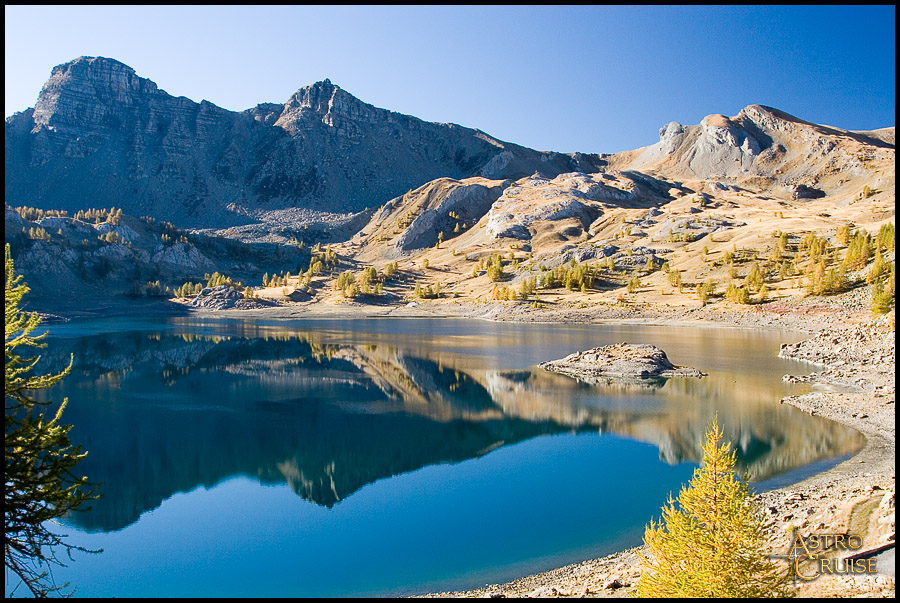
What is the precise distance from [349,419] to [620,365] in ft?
94.0

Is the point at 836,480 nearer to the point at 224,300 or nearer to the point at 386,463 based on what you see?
the point at 386,463

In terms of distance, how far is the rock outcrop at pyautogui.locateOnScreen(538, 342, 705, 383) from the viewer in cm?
5341

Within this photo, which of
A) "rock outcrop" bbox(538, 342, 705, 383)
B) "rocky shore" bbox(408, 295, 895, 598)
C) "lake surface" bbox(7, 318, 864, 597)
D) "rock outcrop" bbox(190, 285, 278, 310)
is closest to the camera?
"rocky shore" bbox(408, 295, 895, 598)

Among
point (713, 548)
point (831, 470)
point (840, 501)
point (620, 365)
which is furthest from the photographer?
point (620, 365)

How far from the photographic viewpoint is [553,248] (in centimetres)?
17688

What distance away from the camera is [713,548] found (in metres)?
11.4

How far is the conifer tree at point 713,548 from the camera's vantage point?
11.1m

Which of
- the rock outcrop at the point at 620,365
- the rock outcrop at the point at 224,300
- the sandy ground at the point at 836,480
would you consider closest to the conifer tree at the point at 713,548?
the sandy ground at the point at 836,480

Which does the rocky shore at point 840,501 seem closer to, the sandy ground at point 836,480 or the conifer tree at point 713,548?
the sandy ground at point 836,480

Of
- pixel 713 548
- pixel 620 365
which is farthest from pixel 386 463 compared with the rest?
pixel 620 365

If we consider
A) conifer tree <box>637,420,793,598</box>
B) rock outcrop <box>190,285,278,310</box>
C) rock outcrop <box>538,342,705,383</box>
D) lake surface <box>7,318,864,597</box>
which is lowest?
lake surface <box>7,318,864,597</box>

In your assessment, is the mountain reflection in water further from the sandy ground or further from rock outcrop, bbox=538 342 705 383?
the sandy ground

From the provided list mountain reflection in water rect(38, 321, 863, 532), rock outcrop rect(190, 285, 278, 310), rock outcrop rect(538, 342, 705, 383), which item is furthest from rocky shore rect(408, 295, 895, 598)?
rock outcrop rect(190, 285, 278, 310)

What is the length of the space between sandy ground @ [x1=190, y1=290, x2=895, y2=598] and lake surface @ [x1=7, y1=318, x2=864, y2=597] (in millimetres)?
1380
